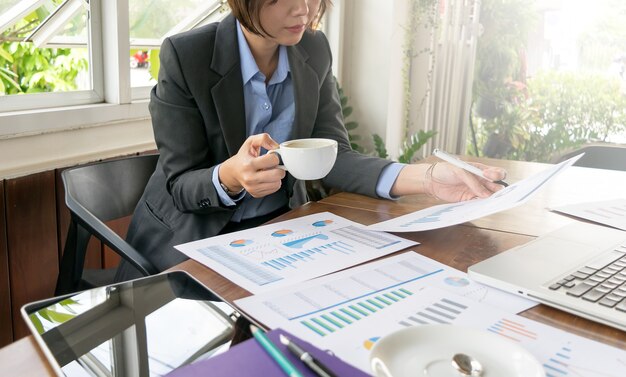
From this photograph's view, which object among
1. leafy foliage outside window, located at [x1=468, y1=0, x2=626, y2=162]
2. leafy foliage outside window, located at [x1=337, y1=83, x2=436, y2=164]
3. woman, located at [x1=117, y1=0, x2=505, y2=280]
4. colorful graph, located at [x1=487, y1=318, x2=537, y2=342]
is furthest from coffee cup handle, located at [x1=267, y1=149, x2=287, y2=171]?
leafy foliage outside window, located at [x1=468, y1=0, x2=626, y2=162]

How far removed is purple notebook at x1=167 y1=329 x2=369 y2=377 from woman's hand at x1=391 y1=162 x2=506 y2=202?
2.40 ft

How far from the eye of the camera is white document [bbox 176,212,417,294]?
→ 0.84 meters

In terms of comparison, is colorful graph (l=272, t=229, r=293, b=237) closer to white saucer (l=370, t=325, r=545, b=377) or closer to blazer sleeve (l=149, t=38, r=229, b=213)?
blazer sleeve (l=149, t=38, r=229, b=213)

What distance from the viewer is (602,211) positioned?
121 centimetres

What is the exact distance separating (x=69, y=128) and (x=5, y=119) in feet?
0.66

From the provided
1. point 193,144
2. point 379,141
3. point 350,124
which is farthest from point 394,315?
point 350,124

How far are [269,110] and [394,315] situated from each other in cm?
79

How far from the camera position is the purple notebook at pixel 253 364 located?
0.52m

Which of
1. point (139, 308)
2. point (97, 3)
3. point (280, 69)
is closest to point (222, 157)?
point (280, 69)

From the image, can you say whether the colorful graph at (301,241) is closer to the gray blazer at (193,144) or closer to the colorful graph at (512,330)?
the gray blazer at (193,144)

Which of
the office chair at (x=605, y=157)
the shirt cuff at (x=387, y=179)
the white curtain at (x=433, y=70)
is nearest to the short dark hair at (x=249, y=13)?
the shirt cuff at (x=387, y=179)

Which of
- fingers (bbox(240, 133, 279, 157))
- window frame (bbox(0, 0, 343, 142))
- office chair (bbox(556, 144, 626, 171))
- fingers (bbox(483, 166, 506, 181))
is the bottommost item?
office chair (bbox(556, 144, 626, 171))

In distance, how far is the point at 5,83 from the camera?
65.6 inches

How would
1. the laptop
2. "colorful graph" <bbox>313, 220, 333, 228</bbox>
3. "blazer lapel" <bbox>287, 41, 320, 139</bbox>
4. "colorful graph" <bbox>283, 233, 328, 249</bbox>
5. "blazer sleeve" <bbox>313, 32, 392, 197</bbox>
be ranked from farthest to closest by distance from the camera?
1. "blazer lapel" <bbox>287, 41, 320, 139</bbox>
2. "blazer sleeve" <bbox>313, 32, 392, 197</bbox>
3. "colorful graph" <bbox>313, 220, 333, 228</bbox>
4. "colorful graph" <bbox>283, 233, 328, 249</bbox>
5. the laptop
